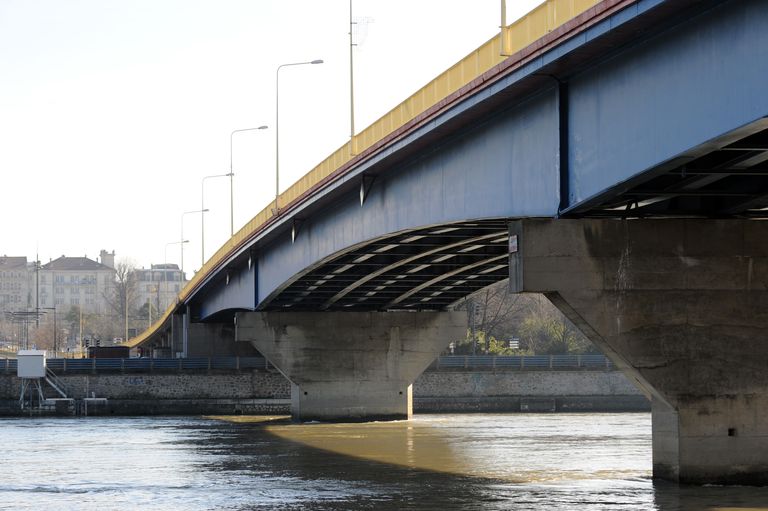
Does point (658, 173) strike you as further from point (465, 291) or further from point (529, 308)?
point (529, 308)

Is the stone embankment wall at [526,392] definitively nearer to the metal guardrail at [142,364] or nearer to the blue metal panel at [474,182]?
the metal guardrail at [142,364]

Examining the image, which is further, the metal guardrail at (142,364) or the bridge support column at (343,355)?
the metal guardrail at (142,364)

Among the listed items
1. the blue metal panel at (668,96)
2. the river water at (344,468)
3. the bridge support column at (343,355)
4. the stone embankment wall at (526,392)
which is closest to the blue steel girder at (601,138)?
the blue metal panel at (668,96)

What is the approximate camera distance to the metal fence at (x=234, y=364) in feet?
260

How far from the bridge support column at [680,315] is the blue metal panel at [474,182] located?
3.28ft

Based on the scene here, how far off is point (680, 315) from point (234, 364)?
53.3 meters

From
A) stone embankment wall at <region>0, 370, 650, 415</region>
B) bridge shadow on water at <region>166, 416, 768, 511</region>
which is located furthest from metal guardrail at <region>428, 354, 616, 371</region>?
bridge shadow on water at <region>166, 416, 768, 511</region>

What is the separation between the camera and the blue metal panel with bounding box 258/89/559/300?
28719 mm

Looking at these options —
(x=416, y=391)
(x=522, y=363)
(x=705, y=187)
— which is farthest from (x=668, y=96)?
(x=522, y=363)

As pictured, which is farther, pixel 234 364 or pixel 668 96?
pixel 234 364

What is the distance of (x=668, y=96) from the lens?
75.8 ft

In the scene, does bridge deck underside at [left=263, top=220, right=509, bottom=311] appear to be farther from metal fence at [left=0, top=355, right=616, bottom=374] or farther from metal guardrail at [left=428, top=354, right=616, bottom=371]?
metal fence at [left=0, top=355, right=616, bottom=374]

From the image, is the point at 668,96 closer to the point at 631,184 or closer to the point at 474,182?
the point at 631,184

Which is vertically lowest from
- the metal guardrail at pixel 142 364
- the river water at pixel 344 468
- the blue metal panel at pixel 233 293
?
the river water at pixel 344 468
